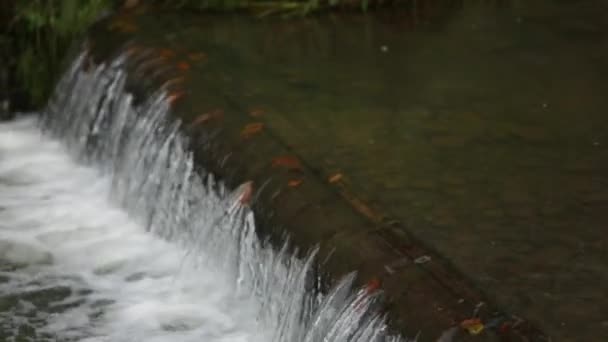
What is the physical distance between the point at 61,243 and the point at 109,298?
28.2 inches

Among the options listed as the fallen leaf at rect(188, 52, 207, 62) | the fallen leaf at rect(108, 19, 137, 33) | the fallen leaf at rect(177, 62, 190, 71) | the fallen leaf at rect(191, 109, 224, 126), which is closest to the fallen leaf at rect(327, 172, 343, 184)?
the fallen leaf at rect(191, 109, 224, 126)

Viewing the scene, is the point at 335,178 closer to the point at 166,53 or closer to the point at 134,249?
the point at 134,249

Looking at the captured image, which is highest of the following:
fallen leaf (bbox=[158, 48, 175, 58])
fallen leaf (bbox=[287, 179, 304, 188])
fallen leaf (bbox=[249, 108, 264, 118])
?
fallen leaf (bbox=[158, 48, 175, 58])

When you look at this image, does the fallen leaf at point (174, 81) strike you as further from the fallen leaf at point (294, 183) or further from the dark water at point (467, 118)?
the fallen leaf at point (294, 183)

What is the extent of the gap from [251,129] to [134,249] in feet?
2.79

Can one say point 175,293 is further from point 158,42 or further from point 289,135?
point 158,42

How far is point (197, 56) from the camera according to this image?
6879 millimetres

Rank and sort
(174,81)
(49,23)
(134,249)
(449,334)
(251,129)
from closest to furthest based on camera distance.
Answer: (449,334)
(251,129)
(134,249)
(174,81)
(49,23)

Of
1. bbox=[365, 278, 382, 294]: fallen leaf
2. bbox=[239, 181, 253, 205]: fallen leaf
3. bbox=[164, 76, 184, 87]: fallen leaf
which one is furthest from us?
bbox=[164, 76, 184, 87]: fallen leaf

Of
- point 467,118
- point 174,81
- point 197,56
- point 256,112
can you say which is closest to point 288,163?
point 256,112

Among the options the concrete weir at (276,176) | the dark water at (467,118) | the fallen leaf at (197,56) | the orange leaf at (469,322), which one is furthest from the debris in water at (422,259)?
the fallen leaf at (197,56)

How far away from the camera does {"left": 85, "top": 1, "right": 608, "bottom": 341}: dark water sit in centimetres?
449

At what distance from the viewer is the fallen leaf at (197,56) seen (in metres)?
6.83

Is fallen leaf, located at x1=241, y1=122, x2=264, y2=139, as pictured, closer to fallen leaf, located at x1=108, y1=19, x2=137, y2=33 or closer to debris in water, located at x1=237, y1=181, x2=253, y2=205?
debris in water, located at x1=237, y1=181, x2=253, y2=205
